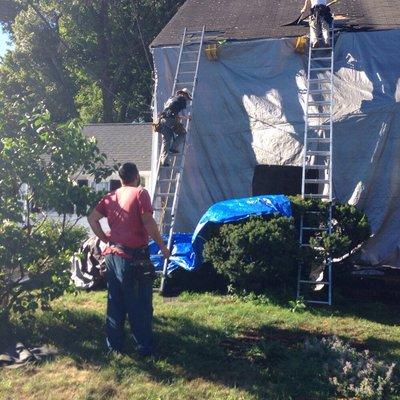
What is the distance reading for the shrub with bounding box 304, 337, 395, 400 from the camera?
17.1 feet

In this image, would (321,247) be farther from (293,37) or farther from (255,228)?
(293,37)

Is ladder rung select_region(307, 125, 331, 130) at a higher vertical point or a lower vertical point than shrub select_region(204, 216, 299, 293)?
higher

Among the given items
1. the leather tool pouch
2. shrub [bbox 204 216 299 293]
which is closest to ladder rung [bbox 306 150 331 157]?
shrub [bbox 204 216 299 293]

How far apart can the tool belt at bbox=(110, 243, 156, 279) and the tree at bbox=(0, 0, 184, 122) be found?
66.6 ft

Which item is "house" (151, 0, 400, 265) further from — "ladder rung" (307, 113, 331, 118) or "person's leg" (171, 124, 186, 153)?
"person's leg" (171, 124, 186, 153)

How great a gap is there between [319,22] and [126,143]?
9776mm

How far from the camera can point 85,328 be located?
7.04 metres

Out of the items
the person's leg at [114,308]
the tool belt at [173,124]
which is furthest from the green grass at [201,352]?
the tool belt at [173,124]

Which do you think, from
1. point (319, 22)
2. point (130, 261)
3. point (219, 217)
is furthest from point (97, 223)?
point (319, 22)

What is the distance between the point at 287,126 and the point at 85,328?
5168mm

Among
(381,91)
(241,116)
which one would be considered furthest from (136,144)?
(381,91)

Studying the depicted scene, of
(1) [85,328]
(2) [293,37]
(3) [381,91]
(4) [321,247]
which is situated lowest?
(1) [85,328]

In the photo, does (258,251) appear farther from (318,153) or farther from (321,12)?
(321,12)

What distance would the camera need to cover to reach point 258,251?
26.3ft
